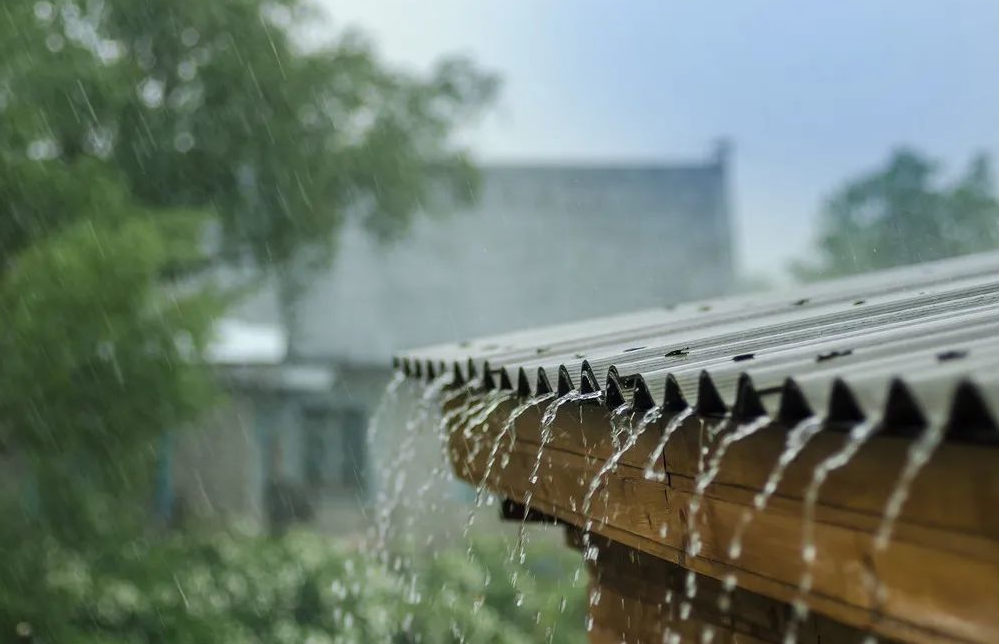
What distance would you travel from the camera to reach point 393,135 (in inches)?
519

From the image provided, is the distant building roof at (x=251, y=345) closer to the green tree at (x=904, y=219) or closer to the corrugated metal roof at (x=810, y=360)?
the corrugated metal roof at (x=810, y=360)

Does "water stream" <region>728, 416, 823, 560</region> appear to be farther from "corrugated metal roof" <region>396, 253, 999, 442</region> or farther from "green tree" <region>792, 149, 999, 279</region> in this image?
"green tree" <region>792, 149, 999, 279</region>

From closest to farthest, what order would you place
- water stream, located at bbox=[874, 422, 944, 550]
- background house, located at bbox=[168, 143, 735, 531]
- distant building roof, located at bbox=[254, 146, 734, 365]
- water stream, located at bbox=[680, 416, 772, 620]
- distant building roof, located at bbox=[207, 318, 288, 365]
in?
water stream, located at bbox=[874, 422, 944, 550]
water stream, located at bbox=[680, 416, 772, 620]
distant building roof, located at bbox=[207, 318, 288, 365]
background house, located at bbox=[168, 143, 735, 531]
distant building roof, located at bbox=[254, 146, 734, 365]

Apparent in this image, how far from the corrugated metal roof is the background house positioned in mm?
10734

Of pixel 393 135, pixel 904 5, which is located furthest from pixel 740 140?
pixel 393 135

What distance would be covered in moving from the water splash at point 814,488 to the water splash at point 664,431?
0.74ft

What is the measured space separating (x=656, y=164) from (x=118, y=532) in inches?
501

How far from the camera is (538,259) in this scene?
59.3 feet

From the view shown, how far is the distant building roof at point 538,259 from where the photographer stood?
16766 millimetres

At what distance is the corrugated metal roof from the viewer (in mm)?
1188

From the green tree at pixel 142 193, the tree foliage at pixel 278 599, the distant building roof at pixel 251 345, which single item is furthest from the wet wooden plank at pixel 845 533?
the distant building roof at pixel 251 345

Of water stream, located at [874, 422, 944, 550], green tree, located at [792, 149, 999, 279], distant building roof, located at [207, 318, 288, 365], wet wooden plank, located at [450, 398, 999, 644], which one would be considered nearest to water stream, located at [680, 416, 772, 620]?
wet wooden plank, located at [450, 398, 999, 644]

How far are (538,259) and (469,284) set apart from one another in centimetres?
127

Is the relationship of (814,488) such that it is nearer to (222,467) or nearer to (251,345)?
(222,467)
